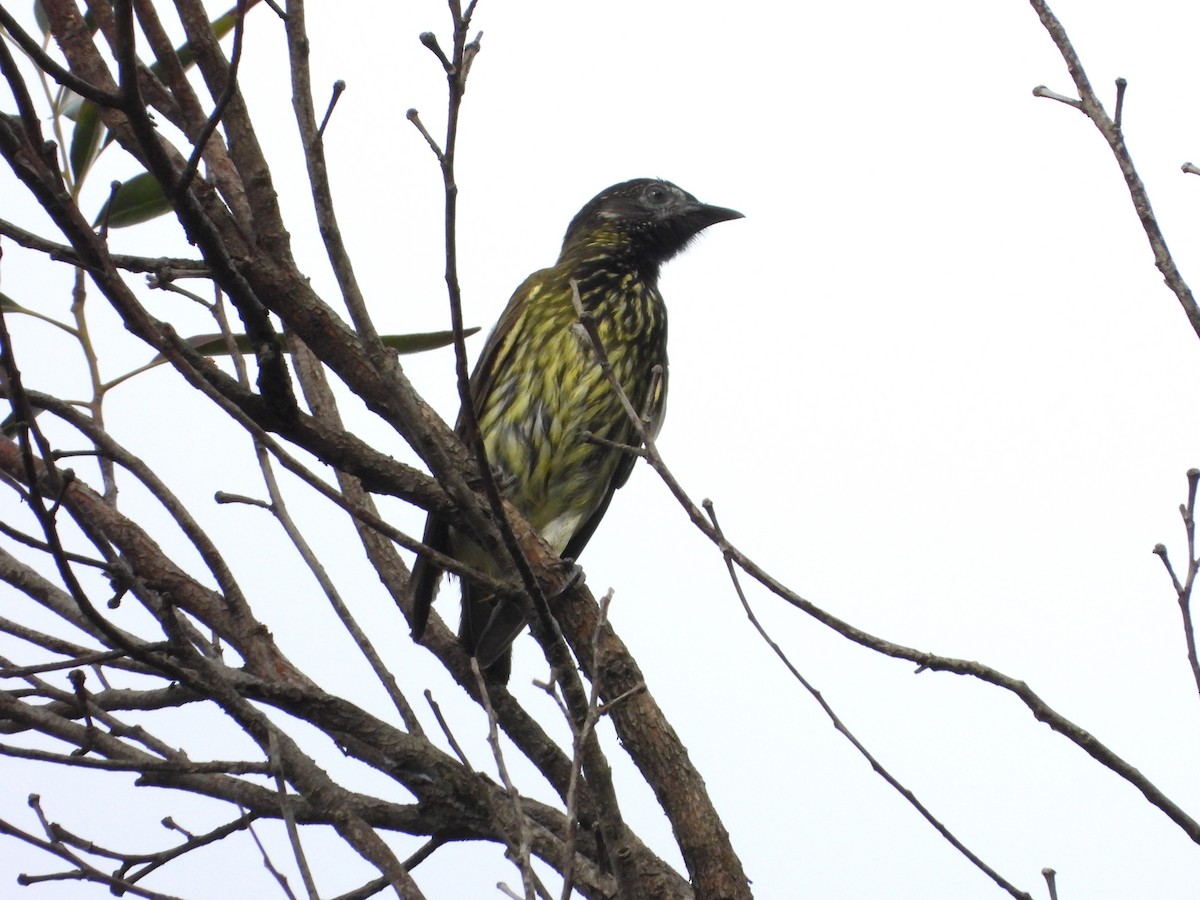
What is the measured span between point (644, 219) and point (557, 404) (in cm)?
133

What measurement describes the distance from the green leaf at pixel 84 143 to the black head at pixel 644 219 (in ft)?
7.03

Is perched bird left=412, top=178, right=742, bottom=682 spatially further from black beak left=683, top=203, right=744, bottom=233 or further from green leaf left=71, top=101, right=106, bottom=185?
green leaf left=71, top=101, right=106, bottom=185

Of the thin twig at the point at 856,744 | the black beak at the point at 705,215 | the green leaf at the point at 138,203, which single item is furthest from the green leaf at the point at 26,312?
the black beak at the point at 705,215

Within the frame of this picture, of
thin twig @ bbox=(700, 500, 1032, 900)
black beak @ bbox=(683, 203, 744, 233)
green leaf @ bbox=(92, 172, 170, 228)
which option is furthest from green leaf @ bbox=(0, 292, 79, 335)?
black beak @ bbox=(683, 203, 744, 233)

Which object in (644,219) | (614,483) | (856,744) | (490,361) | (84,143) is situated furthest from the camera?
(644,219)

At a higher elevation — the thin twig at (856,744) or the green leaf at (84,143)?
the green leaf at (84,143)

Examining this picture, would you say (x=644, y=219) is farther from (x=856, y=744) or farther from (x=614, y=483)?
(x=856, y=744)

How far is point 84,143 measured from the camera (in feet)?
10.6

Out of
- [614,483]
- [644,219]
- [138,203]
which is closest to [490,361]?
[614,483]

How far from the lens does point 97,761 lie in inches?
80.5

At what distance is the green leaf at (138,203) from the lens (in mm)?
3253

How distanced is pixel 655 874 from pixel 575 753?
0.68 meters

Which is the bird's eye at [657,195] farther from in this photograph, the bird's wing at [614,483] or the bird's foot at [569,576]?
the bird's foot at [569,576]

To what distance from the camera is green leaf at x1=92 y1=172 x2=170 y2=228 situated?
3.25 metres
